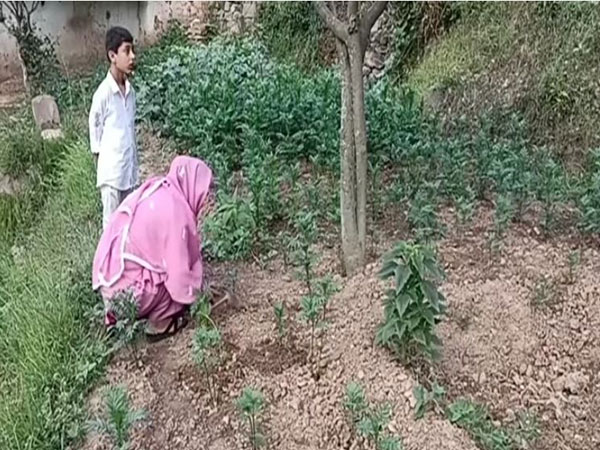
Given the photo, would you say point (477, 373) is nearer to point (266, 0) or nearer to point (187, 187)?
point (187, 187)

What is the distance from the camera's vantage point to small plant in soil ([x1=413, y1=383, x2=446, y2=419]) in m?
2.73

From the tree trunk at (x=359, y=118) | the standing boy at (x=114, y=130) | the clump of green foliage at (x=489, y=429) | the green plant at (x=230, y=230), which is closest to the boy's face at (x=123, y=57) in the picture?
the standing boy at (x=114, y=130)

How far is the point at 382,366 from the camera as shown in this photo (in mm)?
2941

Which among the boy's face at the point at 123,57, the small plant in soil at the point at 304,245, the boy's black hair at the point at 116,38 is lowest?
the small plant in soil at the point at 304,245

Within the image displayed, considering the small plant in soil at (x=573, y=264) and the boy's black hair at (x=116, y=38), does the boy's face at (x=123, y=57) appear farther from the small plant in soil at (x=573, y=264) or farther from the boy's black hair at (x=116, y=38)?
the small plant in soil at (x=573, y=264)

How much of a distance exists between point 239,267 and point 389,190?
3.05 ft

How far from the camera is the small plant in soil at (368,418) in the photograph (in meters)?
2.57

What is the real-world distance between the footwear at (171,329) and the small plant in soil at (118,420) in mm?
414

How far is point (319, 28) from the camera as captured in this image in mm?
8086

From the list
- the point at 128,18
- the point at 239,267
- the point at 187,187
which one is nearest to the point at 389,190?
the point at 239,267

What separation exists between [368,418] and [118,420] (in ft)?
2.56

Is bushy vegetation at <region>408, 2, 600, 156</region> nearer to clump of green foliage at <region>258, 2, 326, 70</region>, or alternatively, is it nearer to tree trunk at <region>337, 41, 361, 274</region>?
clump of green foliage at <region>258, 2, 326, 70</region>

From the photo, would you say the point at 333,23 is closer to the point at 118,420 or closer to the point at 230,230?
the point at 230,230

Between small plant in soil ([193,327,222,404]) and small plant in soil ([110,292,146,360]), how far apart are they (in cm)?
24
